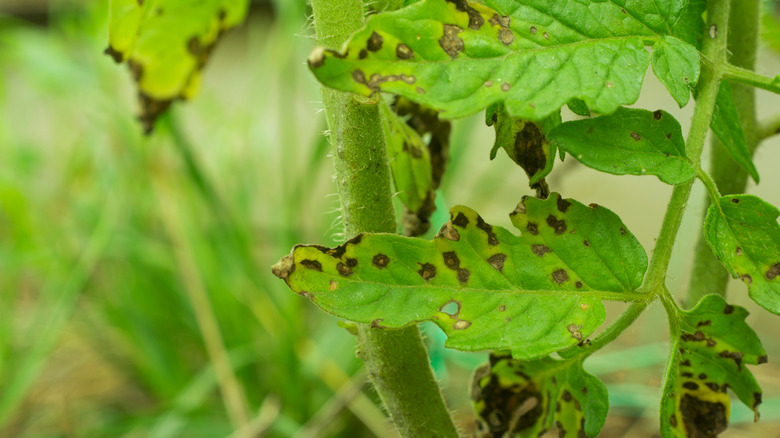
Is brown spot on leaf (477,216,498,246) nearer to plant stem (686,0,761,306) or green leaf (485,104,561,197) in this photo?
green leaf (485,104,561,197)

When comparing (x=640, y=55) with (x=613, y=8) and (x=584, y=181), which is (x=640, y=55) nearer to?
(x=613, y=8)

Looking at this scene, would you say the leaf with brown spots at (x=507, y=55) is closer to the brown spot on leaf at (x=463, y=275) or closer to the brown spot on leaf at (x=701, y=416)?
the brown spot on leaf at (x=463, y=275)

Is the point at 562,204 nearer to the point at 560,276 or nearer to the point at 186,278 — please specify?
the point at 560,276

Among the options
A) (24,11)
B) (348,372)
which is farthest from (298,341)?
(24,11)

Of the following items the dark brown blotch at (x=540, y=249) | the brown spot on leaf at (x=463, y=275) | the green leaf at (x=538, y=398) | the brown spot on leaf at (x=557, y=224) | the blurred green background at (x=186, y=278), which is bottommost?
the blurred green background at (x=186, y=278)

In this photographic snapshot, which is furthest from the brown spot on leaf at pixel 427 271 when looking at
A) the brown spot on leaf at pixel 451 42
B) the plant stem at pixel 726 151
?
the plant stem at pixel 726 151

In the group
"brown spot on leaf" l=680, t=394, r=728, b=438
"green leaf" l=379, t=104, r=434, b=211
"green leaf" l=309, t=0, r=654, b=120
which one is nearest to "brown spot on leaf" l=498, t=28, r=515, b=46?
"green leaf" l=309, t=0, r=654, b=120

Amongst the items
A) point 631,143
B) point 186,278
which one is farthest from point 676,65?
point 186,278
